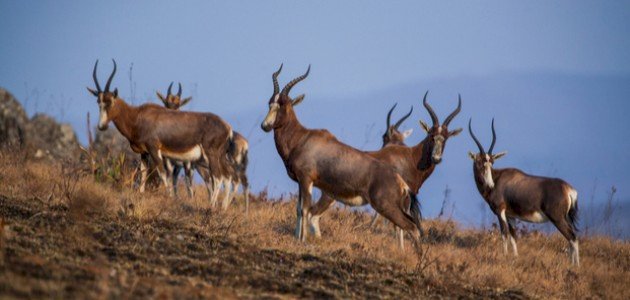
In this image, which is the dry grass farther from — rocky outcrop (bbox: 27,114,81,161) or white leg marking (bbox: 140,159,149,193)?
rocky outcrop (bbox: 27,114,81,161)

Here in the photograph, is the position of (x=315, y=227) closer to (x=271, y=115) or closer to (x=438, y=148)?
(x=271, y=115)

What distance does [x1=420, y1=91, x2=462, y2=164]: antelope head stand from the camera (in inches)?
630

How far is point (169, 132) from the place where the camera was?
17547mm

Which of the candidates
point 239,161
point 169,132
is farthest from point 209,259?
point 239,161

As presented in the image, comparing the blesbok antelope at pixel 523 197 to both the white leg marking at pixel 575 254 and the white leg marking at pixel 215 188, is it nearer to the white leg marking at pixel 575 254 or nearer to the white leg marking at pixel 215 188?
the white leg marking at pixel 575 254

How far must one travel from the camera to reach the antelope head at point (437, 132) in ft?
52.5

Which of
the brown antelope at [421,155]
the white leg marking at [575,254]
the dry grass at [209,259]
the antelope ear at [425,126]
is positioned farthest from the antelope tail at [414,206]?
the white leg marking at [575,254]

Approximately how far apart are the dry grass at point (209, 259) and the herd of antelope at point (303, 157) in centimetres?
88

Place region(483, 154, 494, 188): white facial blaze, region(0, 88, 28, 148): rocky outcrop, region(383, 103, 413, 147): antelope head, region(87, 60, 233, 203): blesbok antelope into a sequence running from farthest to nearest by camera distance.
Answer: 1. region(0, 88, 28, 148): rocky outcrop
2. region(383, 103, 413, 147): antelope head
3. region(483, 154, 494, 188): white facial blaze
4. region(87, 60, 233, 203): blesbok antelope

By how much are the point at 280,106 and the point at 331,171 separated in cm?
171

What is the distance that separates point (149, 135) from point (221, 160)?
5.53 ft

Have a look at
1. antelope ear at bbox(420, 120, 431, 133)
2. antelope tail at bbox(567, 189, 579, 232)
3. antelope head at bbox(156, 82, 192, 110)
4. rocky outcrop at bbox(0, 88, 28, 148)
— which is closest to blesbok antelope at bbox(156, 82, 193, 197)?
antelope head at bbox(156, 82, 192, 110)

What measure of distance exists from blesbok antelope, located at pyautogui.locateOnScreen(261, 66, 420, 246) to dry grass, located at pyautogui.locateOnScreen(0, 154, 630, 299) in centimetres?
64

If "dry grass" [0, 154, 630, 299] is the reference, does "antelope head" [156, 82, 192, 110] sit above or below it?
above
